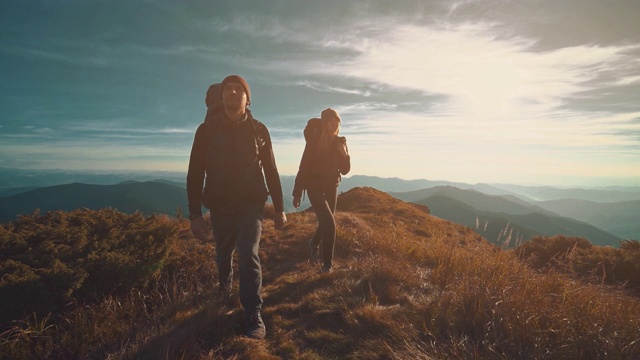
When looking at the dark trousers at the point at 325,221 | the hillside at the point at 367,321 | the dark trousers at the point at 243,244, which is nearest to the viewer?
the hillside at the point at 367,321

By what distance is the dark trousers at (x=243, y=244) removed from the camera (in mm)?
3346

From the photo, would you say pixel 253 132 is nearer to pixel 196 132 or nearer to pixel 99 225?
pixel 196 132

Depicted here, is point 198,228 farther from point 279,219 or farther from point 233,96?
point 233,96

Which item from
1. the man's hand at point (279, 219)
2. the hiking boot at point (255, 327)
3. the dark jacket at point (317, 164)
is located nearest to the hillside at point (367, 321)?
the hiking boot at point (255, 327)

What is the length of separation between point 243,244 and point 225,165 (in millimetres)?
976

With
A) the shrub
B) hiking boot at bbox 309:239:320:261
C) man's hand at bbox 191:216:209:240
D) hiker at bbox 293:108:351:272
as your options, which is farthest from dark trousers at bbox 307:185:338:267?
the shrub

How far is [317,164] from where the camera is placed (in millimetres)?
5609

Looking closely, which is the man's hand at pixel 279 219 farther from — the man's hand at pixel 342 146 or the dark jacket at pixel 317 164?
the man's hand at pixel 342 146

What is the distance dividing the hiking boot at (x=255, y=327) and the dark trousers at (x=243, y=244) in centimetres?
7

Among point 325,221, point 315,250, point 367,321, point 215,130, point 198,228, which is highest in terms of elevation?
point 215,130

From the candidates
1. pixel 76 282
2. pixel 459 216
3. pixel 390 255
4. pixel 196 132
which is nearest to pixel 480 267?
pixel 390 255

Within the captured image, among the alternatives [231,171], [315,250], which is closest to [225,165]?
[231,171]

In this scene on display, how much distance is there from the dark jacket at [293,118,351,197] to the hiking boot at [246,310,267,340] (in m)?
2.60

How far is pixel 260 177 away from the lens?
150 inches
